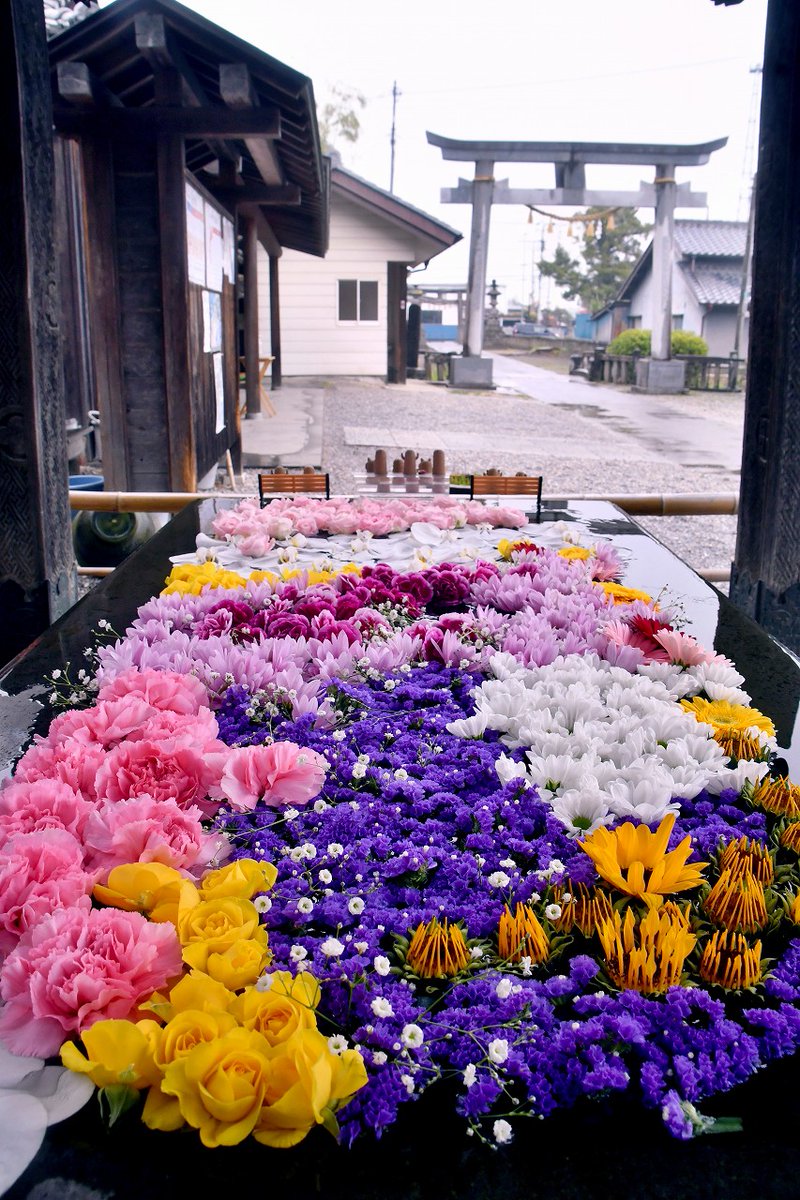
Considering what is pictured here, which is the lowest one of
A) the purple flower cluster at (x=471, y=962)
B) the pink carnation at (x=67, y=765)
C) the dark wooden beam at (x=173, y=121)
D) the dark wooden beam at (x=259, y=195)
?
the purple flower cluster at (x=471, y=962)

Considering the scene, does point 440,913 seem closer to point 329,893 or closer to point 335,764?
point 329,893

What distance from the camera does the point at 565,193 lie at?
21750mm

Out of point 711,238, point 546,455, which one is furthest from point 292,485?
point 711,238

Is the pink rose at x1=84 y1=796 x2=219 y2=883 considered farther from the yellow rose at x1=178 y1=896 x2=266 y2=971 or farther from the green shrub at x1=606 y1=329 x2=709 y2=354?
the green shrub at x1=606 y1=329 x2=709 y2=354

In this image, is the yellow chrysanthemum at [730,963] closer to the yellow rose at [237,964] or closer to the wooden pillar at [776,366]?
the yellow rose at [237,964]

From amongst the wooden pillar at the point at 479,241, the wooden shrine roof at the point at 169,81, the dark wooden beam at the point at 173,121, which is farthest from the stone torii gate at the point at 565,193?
the dark wooden beam at the point at 173,121

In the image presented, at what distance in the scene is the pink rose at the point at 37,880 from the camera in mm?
1295

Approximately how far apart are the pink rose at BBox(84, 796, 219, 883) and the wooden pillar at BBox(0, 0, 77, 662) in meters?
2.16

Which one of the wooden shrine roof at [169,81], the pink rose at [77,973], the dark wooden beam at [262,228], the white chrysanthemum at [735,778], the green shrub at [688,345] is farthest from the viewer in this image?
the green shrub at [688,345]

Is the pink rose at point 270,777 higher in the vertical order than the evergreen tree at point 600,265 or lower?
lower

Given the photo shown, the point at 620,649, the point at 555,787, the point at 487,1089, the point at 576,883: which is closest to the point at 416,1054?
the point at 487,1089

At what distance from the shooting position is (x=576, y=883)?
1449 mm

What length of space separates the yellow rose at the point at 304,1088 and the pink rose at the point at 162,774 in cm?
66

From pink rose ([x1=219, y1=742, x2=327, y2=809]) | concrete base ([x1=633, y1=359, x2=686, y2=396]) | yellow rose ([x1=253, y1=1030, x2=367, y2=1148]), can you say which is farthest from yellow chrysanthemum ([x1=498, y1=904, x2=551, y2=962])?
concrete base ([x1=633, y1=359, x2=686, y2=396])
